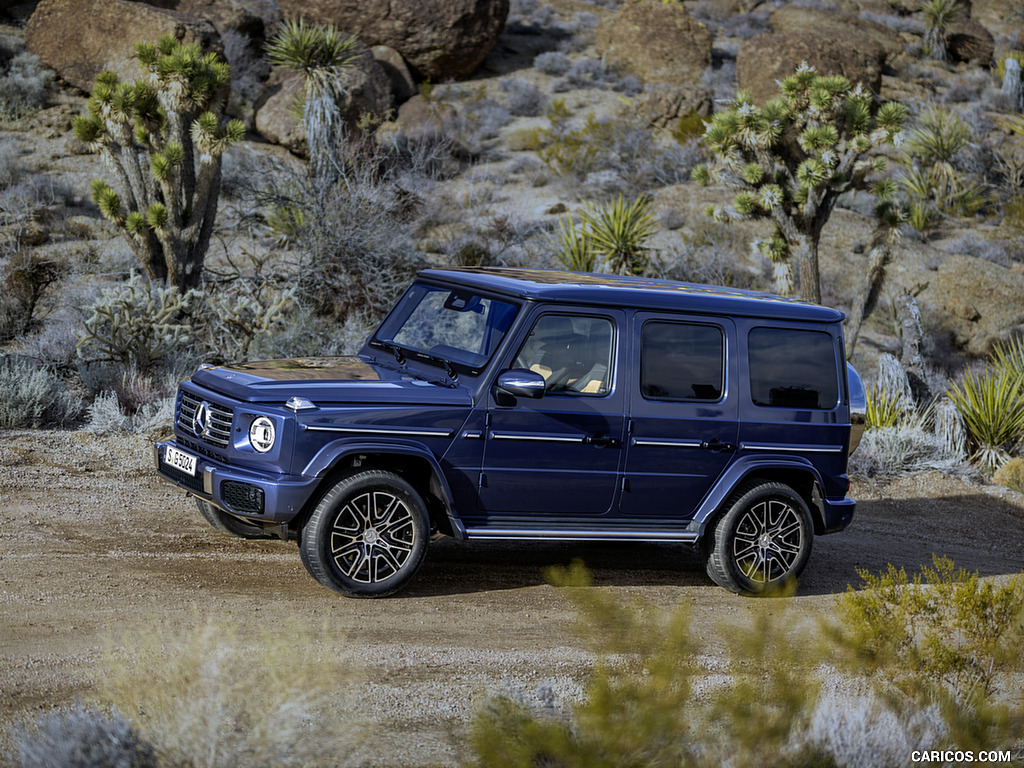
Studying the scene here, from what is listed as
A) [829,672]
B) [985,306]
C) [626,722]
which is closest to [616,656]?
[829,672]

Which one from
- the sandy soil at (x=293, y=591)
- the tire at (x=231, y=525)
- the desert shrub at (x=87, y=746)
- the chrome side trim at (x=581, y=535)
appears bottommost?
the sandy soil at (x=293, y=591)

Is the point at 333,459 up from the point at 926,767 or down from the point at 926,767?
up

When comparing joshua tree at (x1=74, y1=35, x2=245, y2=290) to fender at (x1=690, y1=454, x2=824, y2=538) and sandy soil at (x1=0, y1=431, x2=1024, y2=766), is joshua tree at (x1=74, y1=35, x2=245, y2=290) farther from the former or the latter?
fender at (x1=690, y1=454, x2=824, y2=538)

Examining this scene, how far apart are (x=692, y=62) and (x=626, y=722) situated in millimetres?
30696

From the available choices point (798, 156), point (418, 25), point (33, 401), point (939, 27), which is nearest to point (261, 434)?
point (33, 401)

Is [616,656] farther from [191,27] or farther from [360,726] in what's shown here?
[191,27]

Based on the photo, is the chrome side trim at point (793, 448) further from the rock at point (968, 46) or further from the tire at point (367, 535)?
the rock at point (968, 46)

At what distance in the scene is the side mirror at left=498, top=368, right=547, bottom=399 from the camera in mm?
5641

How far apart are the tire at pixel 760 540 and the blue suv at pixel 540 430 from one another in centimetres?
1

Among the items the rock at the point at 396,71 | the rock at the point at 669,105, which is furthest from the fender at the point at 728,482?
the rock at the point at 669,105

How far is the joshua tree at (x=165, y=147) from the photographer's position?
38.8 ft

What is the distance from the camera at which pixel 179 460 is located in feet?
19.3

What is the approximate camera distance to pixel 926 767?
3.83 meters

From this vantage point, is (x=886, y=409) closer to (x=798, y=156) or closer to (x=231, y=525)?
(x=798, y=156)
